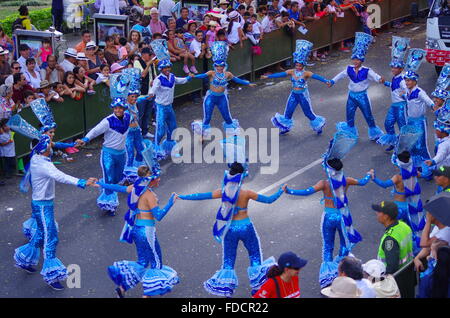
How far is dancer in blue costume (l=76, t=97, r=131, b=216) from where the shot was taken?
1400cm

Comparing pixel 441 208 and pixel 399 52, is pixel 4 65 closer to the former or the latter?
pixel 399 52

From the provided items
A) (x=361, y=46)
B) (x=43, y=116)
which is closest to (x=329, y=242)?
(x=43, y=116)

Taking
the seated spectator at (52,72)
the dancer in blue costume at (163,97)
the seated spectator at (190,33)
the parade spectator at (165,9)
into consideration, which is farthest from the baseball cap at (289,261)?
the parade spectator at (165,9)

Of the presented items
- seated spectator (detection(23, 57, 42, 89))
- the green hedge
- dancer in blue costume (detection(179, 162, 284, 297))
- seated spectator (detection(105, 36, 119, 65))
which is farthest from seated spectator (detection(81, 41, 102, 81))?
the green hedge

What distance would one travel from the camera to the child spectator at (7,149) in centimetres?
1554

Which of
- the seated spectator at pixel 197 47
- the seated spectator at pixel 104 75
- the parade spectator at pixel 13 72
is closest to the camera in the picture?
the parade spectator at pixel 13 72

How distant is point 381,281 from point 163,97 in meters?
8.01

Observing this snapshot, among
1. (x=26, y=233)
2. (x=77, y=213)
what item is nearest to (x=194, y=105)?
(x=77, y=213)

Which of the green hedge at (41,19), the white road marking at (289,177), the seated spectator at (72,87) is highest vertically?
the seated spectator at (72,87)

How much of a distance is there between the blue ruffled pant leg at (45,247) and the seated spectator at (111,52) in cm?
751

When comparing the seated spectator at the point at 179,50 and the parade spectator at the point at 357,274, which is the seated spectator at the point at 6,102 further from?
the parade spectator at the point at 357,274

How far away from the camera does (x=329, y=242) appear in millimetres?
11766
